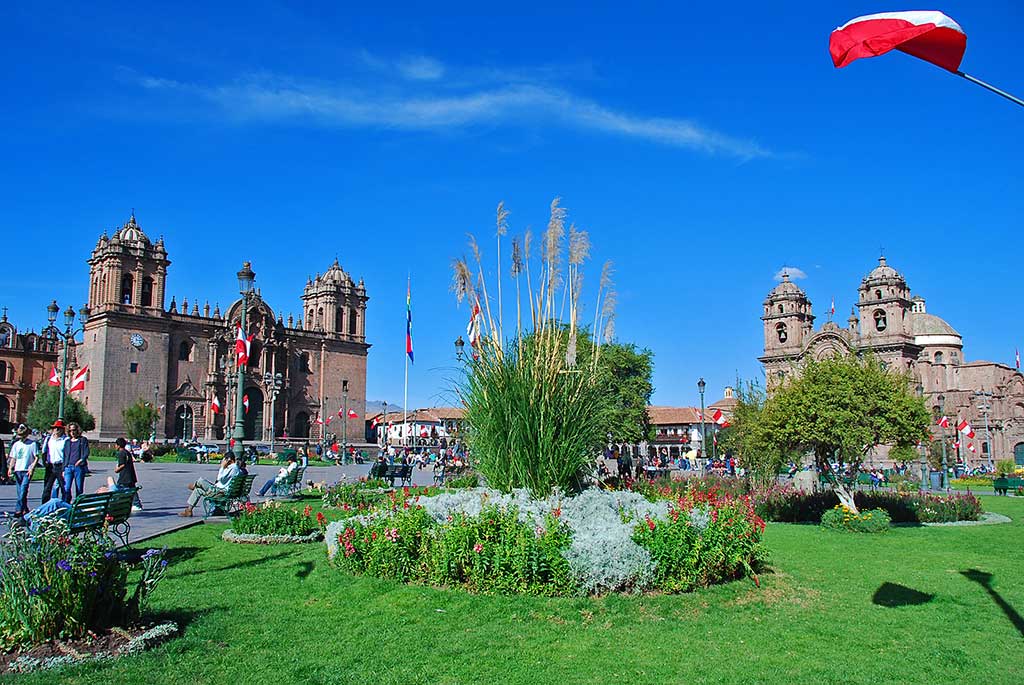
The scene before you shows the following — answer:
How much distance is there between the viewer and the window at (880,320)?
67.3 m

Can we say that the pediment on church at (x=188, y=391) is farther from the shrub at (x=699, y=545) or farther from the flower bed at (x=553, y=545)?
the shrub at (x=699, y=545)

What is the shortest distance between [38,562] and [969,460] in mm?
70101

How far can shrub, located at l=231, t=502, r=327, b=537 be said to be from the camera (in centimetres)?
1064

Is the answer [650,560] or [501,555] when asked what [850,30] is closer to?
[650,560]

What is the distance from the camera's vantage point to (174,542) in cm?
1045

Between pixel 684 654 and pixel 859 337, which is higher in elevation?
pixel 859 337

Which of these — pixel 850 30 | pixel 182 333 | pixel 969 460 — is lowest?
pixel 969 460

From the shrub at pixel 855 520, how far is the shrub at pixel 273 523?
29.7ft

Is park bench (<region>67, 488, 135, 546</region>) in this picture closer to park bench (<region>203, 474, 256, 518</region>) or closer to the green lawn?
the green lawn

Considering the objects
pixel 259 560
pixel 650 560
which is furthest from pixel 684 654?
pixel 259 560

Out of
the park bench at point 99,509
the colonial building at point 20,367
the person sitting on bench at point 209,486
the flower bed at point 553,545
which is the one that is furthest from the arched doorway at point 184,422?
the flower bed at point 553,545

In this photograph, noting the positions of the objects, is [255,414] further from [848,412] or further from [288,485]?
[848,412]

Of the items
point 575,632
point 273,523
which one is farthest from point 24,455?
point 575,632

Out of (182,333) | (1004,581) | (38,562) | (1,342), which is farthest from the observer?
(1,342)
